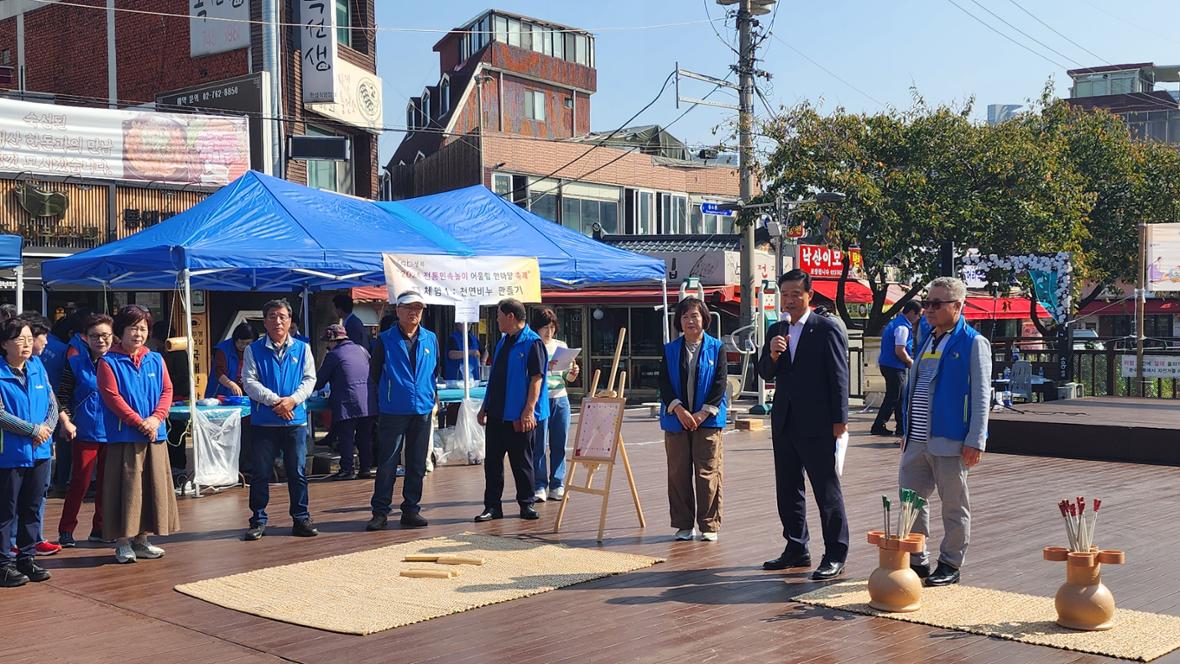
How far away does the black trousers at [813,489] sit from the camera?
694 cm

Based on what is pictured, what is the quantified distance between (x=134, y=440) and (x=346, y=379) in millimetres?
4289

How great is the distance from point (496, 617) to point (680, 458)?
93.2 inches

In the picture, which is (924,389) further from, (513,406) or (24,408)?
(24,408)

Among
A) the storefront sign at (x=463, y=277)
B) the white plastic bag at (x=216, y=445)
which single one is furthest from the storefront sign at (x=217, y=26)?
the white plastic bag at (x=216, y=445)

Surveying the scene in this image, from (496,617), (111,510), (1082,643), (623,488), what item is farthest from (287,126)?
(1082,643)

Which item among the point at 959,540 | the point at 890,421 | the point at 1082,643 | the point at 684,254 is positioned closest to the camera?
the point at 1082,643

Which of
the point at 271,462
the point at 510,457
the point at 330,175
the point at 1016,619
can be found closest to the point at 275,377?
the point at 271,462

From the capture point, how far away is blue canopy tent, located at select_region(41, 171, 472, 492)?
11.0m

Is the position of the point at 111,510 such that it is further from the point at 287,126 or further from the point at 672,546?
the point at 287,126

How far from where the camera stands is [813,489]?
23.2 feet

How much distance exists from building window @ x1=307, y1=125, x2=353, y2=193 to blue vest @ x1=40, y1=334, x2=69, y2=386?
1415cm

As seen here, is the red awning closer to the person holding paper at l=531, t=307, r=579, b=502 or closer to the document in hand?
the document in hand

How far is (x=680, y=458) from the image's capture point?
8.16 m

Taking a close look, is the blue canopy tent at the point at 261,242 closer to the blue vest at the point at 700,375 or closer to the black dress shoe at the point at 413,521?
the black dress shoe at the point at 413,521
